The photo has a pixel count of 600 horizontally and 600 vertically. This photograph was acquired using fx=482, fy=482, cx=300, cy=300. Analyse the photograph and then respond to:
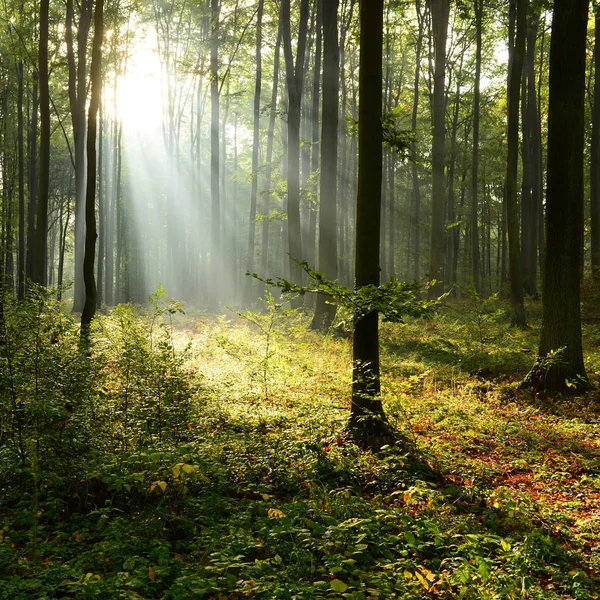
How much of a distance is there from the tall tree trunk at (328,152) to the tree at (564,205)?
628 centimetres

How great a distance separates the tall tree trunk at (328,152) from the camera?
13.2 metres

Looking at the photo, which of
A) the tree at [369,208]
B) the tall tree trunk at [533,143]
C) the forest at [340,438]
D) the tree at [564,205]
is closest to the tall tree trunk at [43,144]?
the forest at [340,438]

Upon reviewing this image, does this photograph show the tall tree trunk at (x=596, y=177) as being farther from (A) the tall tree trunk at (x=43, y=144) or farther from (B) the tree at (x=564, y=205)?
(A) the tall tree trunk at (x=43, y=144)

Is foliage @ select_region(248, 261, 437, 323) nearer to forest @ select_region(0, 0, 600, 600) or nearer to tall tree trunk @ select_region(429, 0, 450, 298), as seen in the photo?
forest @ select_region(0, 0, 600, 600)

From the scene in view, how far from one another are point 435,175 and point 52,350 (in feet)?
43.9

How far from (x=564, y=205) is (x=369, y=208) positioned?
148 inches

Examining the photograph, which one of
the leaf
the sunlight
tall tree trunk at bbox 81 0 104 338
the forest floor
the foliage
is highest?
the sunlight

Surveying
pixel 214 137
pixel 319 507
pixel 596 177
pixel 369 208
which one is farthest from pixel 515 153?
pixel 214 137

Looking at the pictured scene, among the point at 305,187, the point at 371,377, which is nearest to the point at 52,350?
the point at 371,377

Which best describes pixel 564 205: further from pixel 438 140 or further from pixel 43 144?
pixel 43 144

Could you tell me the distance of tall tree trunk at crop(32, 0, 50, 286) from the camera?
11.2m

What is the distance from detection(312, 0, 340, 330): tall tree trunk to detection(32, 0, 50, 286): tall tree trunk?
6.85 metres

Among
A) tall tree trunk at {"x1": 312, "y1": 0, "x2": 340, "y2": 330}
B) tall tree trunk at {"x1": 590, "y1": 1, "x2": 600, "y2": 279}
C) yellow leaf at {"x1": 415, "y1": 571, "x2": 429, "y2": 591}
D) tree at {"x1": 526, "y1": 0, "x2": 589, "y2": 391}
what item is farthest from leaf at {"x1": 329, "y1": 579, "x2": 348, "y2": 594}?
tall tree trunk at {"x1": 590, "y1": 1, "x2": 600, "y2": 279}

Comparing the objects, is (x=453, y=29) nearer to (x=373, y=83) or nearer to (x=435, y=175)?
(x=435, y=175)
